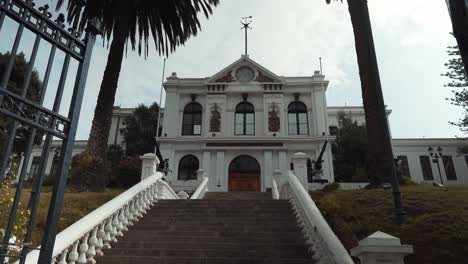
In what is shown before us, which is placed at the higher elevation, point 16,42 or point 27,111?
point 16,42

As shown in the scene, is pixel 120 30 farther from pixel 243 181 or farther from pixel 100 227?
pixel 243 181

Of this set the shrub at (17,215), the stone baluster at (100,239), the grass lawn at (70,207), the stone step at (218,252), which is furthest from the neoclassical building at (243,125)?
the shrub at (17,215)

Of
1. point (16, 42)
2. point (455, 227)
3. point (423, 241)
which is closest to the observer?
point (16, 42)

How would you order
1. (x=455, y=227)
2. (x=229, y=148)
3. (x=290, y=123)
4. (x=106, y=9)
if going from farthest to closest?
(x=290, y=123)
(x=229, y=148)
(x=106, y=9)
(x=455, y=227)

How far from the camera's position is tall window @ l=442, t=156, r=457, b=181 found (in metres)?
30.9

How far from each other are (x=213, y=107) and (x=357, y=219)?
18.5 m

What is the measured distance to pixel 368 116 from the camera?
11781mm

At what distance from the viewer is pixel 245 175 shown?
76.6 ft

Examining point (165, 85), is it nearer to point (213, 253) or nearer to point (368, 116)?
point (368, 116)

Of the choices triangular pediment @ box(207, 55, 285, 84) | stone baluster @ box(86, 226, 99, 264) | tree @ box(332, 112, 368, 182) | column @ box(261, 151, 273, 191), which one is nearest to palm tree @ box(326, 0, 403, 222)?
stone baluster @ box(86, 226, 99, 264)

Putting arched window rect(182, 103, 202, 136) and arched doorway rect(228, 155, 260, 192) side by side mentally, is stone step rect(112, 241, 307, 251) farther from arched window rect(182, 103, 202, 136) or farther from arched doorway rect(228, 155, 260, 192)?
arched window rect(182, 103, 202, 136)

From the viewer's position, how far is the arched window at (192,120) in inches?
992

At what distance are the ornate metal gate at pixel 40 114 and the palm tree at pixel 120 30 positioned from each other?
9237 millimetres

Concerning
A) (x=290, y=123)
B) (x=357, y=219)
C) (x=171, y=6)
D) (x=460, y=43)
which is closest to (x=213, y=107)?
(x=290, y=123)
